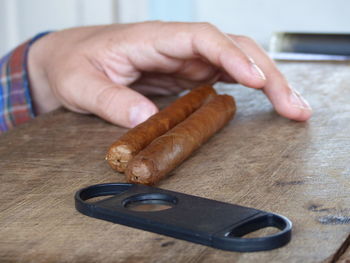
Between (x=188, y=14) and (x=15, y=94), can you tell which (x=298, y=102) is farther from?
(x=188, y=14)

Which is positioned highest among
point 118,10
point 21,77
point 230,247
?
point 230,247

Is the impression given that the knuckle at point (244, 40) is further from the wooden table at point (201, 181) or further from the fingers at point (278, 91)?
the wooden table at point (201, 181)

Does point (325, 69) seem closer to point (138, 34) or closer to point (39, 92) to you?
point (138, 34)

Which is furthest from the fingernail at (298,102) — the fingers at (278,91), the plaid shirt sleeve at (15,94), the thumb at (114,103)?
the plaid shirt sleeve at (15,94)

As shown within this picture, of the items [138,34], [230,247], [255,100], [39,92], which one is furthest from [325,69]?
[230,247]

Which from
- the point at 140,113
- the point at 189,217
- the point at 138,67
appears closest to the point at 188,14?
the point at 138,67

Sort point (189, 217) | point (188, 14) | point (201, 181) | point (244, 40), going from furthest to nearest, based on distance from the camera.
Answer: point (188, 14), point (244, 40), point (201, 181), point (189, 217)
